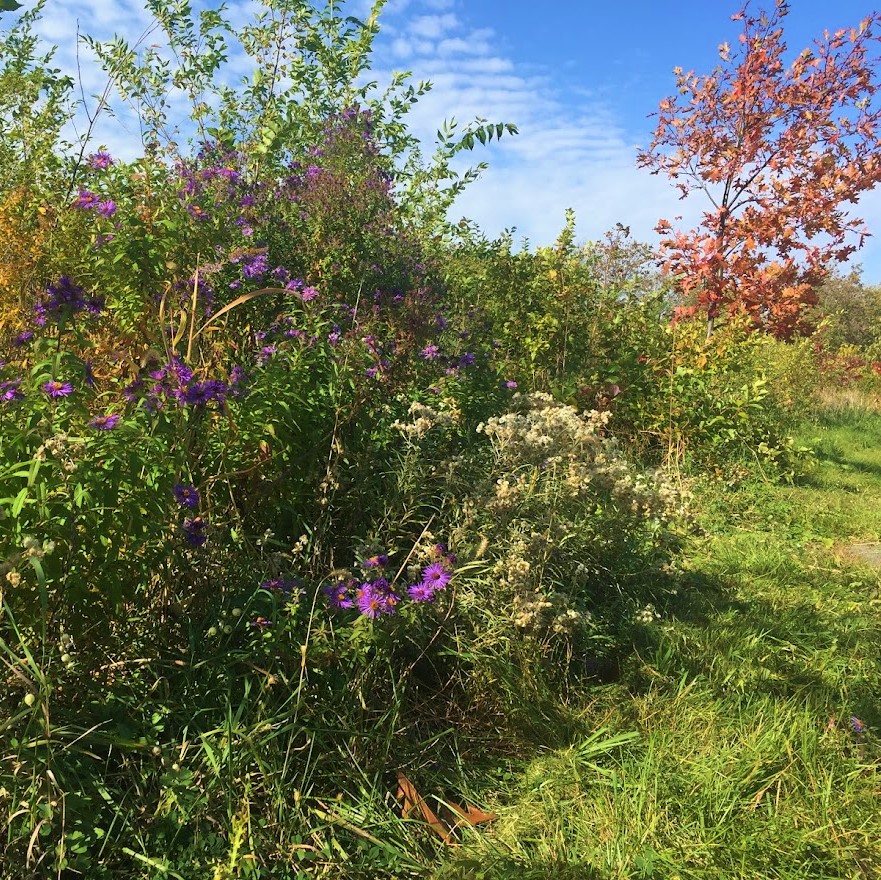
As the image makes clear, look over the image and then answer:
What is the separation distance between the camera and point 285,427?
2.36 meters

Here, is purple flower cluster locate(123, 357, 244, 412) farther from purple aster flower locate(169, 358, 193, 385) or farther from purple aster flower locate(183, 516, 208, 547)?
purple aster flower locate(183, 516, 208, 547)

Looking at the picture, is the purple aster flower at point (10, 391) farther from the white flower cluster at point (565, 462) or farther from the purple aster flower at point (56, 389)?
the white flower cluster at point (565, 462)

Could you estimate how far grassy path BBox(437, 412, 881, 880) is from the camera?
1.74m

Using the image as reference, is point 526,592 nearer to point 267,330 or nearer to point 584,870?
point 584,870

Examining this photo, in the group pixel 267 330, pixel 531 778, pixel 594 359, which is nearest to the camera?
pixel 531 778

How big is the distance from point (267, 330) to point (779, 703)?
7.85ft

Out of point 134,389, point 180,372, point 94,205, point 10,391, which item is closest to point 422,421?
point 180,372

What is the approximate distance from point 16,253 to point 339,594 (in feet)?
7.53

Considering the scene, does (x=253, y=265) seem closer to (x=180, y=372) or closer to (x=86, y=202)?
(x=86, y=202)

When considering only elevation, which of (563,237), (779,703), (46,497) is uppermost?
(563,237)

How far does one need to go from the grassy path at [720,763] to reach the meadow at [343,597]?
0.01 metres

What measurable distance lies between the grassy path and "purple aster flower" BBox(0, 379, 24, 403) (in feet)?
5.02

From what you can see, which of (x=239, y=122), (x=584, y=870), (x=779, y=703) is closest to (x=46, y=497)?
(x=584, y=870)

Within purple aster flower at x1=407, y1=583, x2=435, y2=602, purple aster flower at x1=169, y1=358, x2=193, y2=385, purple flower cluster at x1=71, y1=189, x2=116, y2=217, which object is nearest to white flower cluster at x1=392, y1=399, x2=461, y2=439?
purple aster flower at x1=407, y1=583, x2=435, y2=602
